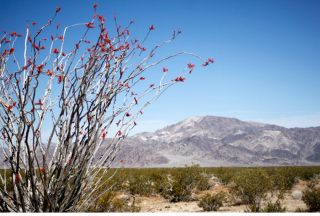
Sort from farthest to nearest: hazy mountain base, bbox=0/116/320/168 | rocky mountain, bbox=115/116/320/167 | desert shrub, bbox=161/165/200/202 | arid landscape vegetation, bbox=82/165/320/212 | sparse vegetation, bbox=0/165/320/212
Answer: rocky mountain, bbox=115/116/320/167 → hazy mountain base, bbox=0/116/320/168 → desert shrub, bbox=161/165/200/202 → arid landscape vegetation, bbox=82/165/320/212 → sparse vegetation, bbox=0/165/320/212

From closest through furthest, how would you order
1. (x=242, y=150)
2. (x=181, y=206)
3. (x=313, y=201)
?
1. (x=313, y=201)
2. (x=181, y=206)
3. (x=242, y=150)

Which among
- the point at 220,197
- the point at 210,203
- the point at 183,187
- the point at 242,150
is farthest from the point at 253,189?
the point at 242,150

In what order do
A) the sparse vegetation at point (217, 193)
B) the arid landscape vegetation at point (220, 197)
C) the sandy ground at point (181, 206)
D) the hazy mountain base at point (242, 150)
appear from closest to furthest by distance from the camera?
the sparse vegetation at point (217, 193), the arid landscape vegetation at point (220, 197), the sandy ground at point (181, 206), the hazy mountain base at point (242, 150)

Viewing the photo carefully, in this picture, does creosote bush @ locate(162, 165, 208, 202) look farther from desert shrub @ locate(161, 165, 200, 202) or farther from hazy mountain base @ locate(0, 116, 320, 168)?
hazy mountain base @ locate(0, 116, 320, 168)

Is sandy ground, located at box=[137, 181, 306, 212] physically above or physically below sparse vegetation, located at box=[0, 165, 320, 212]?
below

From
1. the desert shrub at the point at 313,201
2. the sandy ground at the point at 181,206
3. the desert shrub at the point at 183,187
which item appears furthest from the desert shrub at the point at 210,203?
the desert shrub at the point at 313,201

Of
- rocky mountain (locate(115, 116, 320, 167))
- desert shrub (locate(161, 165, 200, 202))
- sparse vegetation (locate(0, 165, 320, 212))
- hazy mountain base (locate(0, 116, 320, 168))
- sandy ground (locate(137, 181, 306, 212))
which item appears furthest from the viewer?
rocky mountain (locate(115, 116, 320, 167))

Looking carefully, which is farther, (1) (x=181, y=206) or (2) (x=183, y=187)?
(2) (x=183, y=187)

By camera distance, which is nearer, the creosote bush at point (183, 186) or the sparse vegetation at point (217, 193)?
the sparse vegetation at point (217, 193)

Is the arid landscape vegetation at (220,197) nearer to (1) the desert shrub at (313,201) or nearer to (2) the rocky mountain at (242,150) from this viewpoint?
(1) the desert shrub at (313,201)

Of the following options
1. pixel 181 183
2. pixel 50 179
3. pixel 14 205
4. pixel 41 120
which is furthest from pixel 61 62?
pixel 181 183

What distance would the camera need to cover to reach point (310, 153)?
128250 millimetres

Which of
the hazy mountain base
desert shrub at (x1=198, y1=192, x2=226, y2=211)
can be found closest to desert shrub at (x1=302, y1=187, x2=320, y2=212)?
desert shrub at (x1=198, y1=192, x2=226, y2=211)

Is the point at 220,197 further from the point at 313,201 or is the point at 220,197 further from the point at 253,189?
the point at 313,201
